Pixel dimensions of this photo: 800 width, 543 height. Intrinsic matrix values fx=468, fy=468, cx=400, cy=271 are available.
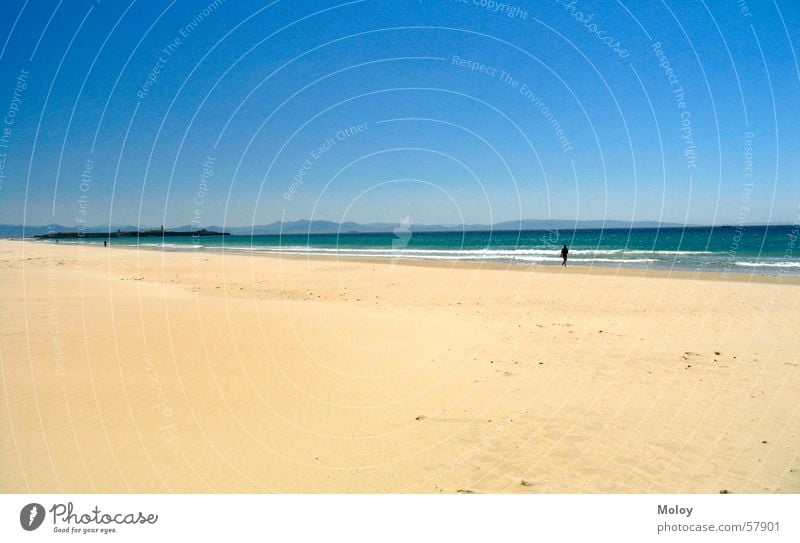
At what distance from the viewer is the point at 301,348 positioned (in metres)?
11.8

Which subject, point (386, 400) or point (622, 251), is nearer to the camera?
point (386, 400)

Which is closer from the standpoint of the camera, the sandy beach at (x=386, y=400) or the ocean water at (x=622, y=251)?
the sandy beach at (x=386, y=400)

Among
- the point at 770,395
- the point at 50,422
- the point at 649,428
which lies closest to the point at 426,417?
the point at 649,428

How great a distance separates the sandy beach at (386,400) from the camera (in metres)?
5.91

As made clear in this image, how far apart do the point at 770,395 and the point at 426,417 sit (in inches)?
257

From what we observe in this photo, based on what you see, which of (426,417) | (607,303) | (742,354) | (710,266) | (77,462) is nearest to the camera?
(77,462)

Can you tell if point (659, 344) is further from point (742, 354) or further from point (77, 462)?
point (77, 462)

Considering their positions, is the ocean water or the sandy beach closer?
the sandy beach

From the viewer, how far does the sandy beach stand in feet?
19.4

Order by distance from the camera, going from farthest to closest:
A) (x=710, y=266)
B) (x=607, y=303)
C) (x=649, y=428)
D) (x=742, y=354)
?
(x=710, y=266)
(x=607, y=303)
(x=742, y=354)
(x=649, y=428)

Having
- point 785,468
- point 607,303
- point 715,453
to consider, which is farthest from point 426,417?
point 607,303

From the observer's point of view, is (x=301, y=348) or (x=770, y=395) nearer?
(x=770, y=395)

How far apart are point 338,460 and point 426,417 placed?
2.05 metres

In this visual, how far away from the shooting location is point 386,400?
28.9 feet
